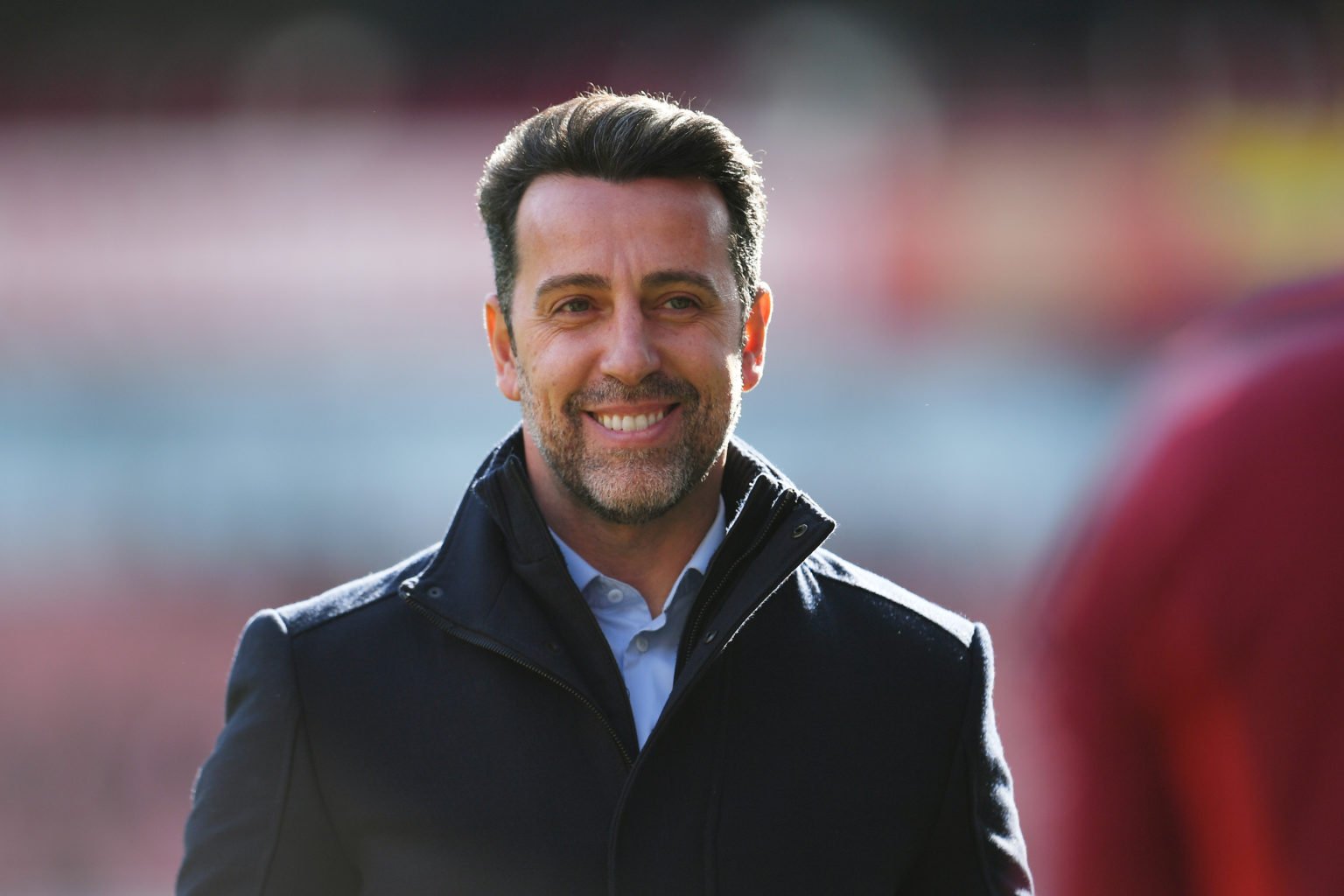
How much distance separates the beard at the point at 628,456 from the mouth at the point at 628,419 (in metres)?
0.01

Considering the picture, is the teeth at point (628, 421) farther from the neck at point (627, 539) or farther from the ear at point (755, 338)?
the ear at point (755, 338)

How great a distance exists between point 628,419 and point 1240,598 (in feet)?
3.39

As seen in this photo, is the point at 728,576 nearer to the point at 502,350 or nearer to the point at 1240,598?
the point at 502,350

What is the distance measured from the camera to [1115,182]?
16.4 ft

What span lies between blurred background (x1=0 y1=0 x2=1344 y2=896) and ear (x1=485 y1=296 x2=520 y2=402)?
290 centimetres

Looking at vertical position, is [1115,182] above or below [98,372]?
above

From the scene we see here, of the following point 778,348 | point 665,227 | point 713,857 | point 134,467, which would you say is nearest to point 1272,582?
point 713,857

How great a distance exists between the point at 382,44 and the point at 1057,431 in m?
2.53

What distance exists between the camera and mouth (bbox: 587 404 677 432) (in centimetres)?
174

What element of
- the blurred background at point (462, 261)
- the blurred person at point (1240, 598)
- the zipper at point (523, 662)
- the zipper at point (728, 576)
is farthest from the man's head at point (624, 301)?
the blurred background at point (462, 261)

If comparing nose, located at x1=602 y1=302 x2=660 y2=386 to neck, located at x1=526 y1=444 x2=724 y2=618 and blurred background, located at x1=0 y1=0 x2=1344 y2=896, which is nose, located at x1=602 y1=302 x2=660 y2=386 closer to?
neck, located at x1=526 y1=444 x2=724 y2=618

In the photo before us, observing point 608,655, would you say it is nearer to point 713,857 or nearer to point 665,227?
point 713,857

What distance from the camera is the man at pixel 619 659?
5.23ft

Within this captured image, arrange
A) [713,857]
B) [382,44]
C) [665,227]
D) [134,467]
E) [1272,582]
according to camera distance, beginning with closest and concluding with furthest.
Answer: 1. [1272,582]
2. [713,857]
3. [665,227]
4. [134,467]
5. [382,44]
